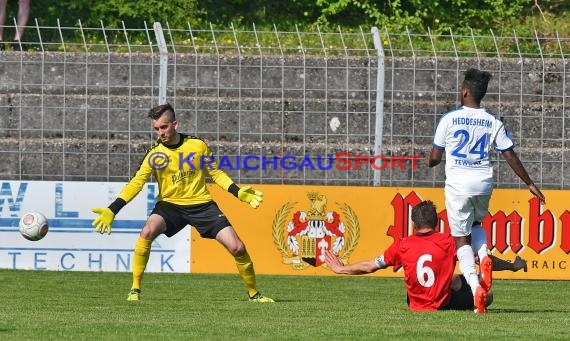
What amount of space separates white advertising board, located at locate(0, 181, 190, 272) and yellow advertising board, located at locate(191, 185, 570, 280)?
1.35ft

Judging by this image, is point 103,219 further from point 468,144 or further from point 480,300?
point 480,300

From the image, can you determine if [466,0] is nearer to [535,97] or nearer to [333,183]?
[535,97]

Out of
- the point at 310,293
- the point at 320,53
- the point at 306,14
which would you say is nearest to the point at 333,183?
the point at 320,53

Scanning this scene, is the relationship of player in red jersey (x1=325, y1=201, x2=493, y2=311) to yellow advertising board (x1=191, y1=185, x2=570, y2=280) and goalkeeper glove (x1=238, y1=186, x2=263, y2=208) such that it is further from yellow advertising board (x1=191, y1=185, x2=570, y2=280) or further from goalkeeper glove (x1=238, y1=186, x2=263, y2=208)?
yellow advertising board (x1=191, y1=185, x2=570, y2=280)

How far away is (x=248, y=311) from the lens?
10734mm

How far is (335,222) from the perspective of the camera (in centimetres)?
1672

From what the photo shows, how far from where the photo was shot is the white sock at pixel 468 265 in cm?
1052

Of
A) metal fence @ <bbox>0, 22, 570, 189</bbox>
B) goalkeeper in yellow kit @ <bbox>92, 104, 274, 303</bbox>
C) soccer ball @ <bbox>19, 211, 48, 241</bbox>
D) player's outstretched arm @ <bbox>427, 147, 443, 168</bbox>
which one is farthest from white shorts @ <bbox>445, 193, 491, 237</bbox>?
metal fence @ <bbox>0, 22, 570, 189</bbox>

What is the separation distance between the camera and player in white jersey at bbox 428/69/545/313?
427 inches

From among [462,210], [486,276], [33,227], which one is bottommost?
[486,276]

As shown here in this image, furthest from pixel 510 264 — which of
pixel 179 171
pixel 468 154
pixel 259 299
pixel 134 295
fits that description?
Answer: pixel 134 295

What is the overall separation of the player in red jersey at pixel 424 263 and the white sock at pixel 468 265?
0.39 feet

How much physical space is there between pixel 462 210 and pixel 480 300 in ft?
2.93

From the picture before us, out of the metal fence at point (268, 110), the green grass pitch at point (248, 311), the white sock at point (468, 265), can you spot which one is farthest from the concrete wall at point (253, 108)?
the white sock at point (468, 265)
